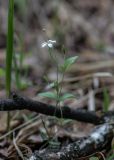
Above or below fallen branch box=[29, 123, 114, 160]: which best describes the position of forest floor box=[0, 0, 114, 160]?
above

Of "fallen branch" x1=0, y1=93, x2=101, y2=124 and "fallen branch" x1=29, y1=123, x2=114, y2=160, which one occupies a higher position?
"fallen branch" x1=0, y1=93, x2=101, y2=124

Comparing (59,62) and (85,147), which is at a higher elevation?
(59,62)

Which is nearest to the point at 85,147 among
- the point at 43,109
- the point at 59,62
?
the point at 43,109

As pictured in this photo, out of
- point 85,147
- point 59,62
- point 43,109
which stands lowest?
point 85,147

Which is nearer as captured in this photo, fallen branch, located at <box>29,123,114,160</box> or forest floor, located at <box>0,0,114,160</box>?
fallen branch, located at <box>29,123,114,160</box>

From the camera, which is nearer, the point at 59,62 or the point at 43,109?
the point at 43,109

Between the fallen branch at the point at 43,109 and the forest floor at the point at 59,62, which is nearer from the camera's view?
the fallen branch at the point at 43,109

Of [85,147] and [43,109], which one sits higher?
[43,109]

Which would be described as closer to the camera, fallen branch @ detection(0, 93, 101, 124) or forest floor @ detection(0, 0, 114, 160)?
fallen branch @ detection(0, 93, 101, 124)

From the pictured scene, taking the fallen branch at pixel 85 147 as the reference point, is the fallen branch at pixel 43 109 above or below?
above

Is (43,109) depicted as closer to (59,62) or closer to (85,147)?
(85,147)
